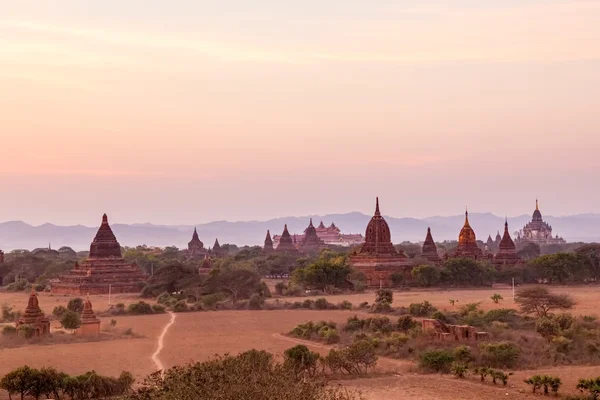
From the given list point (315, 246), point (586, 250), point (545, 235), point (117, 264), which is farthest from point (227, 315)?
point (545, 235)

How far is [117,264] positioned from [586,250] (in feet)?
171

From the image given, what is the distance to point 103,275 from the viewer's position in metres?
65.7

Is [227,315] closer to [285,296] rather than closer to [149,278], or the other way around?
[285,296]

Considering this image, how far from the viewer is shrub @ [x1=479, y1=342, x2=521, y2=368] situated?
2956cm

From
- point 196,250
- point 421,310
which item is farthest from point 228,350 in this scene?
point 196,250

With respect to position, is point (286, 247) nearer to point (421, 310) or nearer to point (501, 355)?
point (421, 310)

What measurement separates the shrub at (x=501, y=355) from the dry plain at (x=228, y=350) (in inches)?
38.5

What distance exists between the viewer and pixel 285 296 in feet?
204

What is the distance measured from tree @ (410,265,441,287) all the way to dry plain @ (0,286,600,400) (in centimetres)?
1283

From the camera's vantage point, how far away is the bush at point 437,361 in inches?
1137

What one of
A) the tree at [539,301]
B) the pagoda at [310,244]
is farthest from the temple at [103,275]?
the pagoda at [310,244]

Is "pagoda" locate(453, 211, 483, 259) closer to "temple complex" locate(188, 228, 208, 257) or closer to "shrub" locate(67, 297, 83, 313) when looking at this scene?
"shrub" locate(67, 297, 83, 313)

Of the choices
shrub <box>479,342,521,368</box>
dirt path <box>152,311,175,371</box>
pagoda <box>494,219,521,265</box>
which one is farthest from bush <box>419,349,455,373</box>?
pagoda <box>494,219,521,265</box>

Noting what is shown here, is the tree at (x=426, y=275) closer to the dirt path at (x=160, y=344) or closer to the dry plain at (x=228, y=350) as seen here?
the dry plain at (x=228, y=350)
